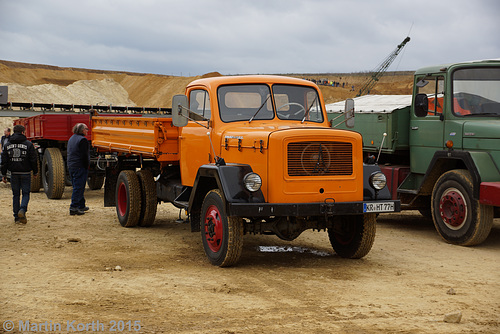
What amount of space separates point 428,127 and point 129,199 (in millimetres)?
5091

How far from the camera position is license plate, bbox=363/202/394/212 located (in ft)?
24.5

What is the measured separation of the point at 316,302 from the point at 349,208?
1.64 metres

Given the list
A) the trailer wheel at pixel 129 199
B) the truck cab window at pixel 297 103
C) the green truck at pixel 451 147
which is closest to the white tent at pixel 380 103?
the green truck at pixel 451 147

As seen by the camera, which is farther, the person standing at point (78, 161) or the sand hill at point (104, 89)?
the sand hill at point (104, 89)

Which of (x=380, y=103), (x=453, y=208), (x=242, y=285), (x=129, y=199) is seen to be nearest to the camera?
(x=242, y=285)

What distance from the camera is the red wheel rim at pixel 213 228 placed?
24.8 feet

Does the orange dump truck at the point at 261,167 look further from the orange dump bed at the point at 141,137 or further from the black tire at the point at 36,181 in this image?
the black tire at the point at 36,181

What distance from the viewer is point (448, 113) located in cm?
1001

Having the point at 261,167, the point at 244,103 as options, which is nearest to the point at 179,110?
the point at 244,103

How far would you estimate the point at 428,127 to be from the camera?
10.4 m

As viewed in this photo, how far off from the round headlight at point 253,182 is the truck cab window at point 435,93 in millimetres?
4383

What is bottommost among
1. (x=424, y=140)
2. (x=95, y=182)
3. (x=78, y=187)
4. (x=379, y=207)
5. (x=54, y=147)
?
(x=95, y=182)

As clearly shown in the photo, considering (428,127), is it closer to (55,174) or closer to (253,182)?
(253,182)

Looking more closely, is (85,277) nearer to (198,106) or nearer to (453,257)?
(198,106)
